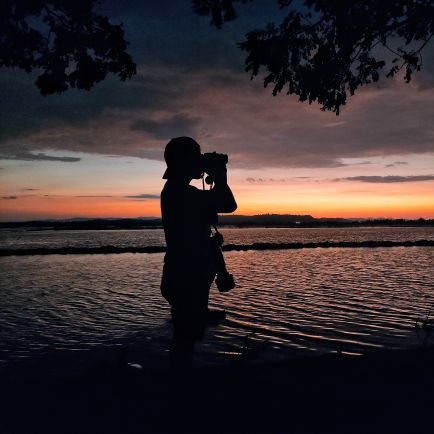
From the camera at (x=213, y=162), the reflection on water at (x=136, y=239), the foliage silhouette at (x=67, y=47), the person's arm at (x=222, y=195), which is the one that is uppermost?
the foliage silhouette at (x=67, y=47)

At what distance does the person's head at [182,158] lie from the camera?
14.6ft

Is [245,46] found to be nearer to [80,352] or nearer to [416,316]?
[80,352]

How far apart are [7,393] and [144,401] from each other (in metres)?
1.88

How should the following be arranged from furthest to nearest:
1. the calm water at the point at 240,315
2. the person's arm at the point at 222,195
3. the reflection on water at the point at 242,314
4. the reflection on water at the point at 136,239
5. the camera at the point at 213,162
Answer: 1. the reflection on water at the point at 136,239
2. the reflection on water at the point at 242,314
3. the calm water at the point at 240,315
4. the camera at the point at 213,162
5. the person's arm at the point at 222,195

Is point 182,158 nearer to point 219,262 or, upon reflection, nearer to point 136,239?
point 219,262

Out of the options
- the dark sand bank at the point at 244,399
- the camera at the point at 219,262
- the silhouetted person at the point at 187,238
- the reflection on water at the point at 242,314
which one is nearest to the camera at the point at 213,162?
the silhouetted person at the point at 187,238

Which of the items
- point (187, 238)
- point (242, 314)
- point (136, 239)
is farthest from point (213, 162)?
point (136, 239)

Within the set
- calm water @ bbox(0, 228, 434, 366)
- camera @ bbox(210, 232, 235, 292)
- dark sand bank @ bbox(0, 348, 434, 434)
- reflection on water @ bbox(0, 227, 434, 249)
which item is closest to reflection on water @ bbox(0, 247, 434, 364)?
calm water @ bbox(0, 228, 434, 366)

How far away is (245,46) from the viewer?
7.86 metres

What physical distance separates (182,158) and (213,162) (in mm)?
334

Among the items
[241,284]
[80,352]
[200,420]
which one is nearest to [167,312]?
[80,352]

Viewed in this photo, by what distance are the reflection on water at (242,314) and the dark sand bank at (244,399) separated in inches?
75.9

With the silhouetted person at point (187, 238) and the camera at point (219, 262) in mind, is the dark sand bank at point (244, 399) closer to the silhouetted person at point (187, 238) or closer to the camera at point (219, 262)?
the silhouetted person at point (187, 238)

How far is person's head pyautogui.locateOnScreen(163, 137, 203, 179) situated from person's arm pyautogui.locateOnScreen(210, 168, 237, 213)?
28cm
